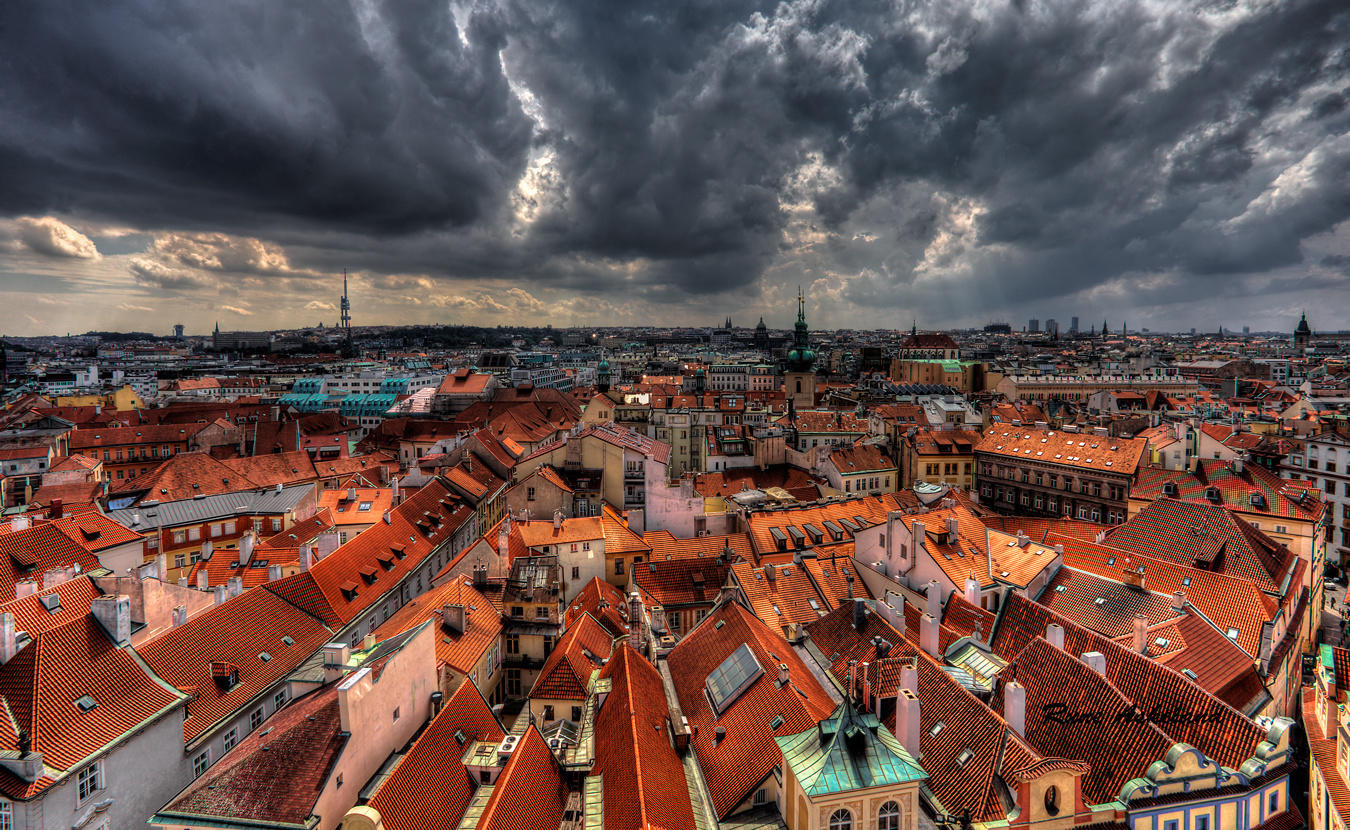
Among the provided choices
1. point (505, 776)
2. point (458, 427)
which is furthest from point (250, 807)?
point (458, 427)

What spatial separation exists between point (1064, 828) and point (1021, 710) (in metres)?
4.30

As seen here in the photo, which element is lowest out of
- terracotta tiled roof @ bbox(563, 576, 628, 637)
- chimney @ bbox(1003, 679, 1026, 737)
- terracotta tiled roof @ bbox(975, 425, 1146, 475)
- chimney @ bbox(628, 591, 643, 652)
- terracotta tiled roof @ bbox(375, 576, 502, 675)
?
terracotta tiled roof @ bbox(563, 576, 628, 637)

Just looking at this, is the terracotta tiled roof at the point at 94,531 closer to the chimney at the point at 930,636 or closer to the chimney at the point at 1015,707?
the chimney at the point at 930,636

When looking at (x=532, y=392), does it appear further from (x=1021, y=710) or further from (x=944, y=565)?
(x=1021, y=710)

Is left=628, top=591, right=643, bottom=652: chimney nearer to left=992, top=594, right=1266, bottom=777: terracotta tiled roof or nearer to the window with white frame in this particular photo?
left=992, top=594, right=1266, bottom=777: terracotta tiled roof

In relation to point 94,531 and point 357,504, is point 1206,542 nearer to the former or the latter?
point 357,504

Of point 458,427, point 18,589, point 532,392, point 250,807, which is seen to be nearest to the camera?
point 250,807

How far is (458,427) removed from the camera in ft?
354

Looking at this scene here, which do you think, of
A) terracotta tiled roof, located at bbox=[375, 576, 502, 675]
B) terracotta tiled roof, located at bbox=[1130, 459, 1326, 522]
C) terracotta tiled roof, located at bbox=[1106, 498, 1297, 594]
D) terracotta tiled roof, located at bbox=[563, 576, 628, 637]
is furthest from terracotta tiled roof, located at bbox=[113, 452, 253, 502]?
terracotta tiled roof, located at bbox=[1130, 459, 1326, 522]

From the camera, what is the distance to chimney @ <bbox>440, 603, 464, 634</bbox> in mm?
36125

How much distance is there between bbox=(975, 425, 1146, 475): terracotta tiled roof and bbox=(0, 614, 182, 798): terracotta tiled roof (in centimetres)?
7621

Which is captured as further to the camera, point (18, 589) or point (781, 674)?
point (18, 589)

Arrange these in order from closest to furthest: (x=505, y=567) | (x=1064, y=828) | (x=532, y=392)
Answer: (x=1064, y=828)
(x=505, y=567)
(x=532, y=392)

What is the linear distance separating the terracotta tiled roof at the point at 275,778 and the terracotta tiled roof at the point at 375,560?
17.8 m
